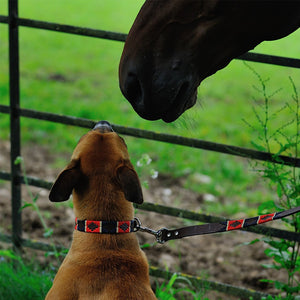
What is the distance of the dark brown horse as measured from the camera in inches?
92.2

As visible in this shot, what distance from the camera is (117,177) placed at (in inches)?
107

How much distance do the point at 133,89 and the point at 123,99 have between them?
3669 mm

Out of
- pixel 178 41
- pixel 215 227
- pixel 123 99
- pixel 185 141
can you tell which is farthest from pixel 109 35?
pixel 123 99

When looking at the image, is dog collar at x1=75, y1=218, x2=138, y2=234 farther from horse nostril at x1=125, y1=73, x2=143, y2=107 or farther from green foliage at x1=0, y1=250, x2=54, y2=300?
green foliage at x1=0, y1=250, x2=54, y2=300

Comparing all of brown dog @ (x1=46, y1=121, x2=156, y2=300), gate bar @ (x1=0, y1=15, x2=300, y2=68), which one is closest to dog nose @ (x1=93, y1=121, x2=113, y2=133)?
brown dog @ (x1=46, y1=121, x2=156, y2=300)

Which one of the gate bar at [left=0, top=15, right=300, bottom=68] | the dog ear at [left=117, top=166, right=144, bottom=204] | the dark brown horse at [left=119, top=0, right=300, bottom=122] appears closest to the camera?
the dark brown horse at [left=119, top=0, right=300, bottom=122]

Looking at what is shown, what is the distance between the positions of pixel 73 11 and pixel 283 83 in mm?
4789

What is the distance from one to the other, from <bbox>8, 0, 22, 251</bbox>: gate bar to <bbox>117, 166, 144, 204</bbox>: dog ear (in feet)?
4.90

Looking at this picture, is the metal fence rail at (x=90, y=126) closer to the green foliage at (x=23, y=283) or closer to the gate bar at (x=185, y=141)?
the gate bar at (x=185, y=141)

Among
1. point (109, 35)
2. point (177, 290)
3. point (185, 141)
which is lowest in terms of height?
point (177, 290)

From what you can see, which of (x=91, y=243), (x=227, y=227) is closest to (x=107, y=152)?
(x=91, y=243)

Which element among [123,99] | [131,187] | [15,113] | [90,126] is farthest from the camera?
[123,99]

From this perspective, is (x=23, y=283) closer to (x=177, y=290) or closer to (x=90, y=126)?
(x=177, y=290)

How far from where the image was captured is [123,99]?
19.8 feet
